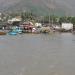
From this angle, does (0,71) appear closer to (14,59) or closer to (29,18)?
(14,59)

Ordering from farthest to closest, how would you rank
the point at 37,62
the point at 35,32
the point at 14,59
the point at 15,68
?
the point at 35,32 < the point at 14,59 < the point at 37,62 < the point at 15,68

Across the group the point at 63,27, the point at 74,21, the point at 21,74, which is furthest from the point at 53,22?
the point at 21,74

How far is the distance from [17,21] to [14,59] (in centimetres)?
7575

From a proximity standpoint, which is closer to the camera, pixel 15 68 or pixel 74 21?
pixel 15 68

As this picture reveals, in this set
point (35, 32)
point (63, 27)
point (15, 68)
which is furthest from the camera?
point (63, 27)

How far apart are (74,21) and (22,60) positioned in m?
74.7

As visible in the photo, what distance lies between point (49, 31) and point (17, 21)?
21.2 meters

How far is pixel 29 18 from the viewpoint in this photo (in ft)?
339

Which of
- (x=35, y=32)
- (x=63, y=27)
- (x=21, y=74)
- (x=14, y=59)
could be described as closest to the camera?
(x=21, y=74)

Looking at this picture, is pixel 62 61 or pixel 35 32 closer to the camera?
pixel 62 61

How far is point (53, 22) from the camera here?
101 metres

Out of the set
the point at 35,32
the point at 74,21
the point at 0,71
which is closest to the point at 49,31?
the point at 35,32

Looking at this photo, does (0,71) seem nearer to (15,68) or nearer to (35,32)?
(15,68)

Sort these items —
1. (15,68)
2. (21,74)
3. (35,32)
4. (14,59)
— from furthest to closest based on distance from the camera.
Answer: (35,32) < (14,59) < (15,68) < (21,74)
